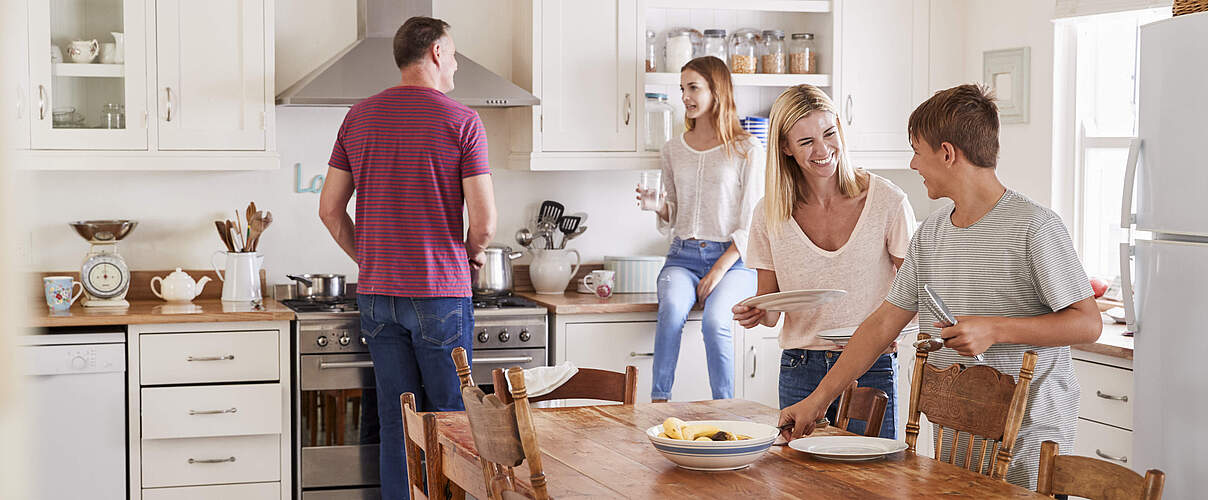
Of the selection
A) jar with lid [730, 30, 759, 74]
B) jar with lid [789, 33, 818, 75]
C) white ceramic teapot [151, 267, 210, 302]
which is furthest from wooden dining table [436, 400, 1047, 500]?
jar with lid [789, 33, 818, 75]

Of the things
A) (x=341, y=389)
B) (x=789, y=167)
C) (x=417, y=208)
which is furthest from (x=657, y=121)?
(x=789, y=167)

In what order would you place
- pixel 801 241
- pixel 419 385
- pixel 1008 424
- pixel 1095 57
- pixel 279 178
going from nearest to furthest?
A: 1. pixel 1008 424
2. pixel 801 241
3. pixel 419 385
4. pixel 1095 57
5. pixel 279 178

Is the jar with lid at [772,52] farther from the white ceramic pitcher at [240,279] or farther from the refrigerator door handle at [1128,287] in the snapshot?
the white ceramic pitcher at [240,279]

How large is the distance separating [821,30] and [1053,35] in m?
0.88

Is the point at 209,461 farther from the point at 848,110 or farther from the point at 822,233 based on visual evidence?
the point at 848,110

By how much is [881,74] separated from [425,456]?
9.28ft

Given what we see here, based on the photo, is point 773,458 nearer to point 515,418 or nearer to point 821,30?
point 515,418

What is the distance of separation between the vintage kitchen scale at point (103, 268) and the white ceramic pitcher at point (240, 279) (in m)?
0.33

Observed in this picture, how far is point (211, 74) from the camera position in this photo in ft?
12.6

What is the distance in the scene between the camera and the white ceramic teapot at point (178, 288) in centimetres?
396

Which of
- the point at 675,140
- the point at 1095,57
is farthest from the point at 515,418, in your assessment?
the point at 1095,57

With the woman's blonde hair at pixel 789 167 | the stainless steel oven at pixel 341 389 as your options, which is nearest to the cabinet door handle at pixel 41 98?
the stainless steel oven at pixel 341 389

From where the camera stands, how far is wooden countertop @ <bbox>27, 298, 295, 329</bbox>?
3562 millimetres

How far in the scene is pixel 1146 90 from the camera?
8.85 ft
